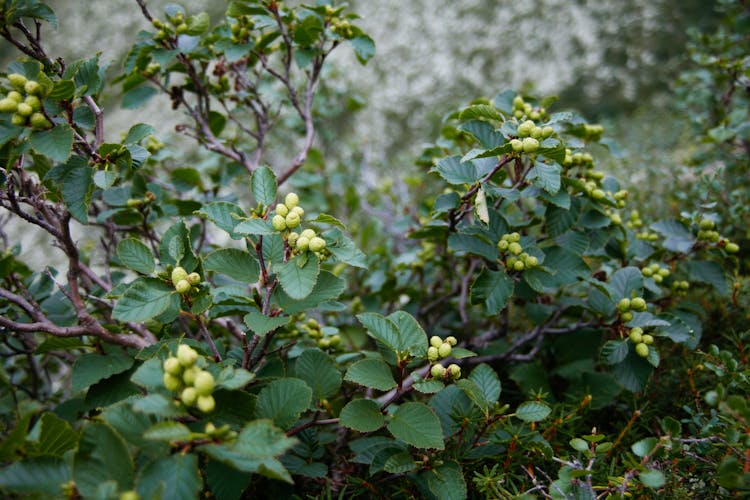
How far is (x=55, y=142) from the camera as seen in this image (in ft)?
2.56

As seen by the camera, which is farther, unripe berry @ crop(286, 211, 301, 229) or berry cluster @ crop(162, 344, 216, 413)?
unripe berry @ crop(286, 211, 301, 229)

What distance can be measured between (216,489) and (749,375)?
0.95 m

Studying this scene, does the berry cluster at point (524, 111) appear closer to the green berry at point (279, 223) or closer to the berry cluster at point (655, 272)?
the berry cluster at point (655, 272)

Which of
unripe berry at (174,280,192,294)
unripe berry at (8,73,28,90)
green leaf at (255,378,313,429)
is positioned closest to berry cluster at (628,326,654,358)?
green leaf at (255,378,313,429)

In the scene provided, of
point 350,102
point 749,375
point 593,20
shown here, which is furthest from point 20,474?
point 593,20

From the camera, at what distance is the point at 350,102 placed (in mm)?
2092

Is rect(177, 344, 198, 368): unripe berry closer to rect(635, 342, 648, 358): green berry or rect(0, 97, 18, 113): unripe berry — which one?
rect(0, 97, 18, 113): unripe berry

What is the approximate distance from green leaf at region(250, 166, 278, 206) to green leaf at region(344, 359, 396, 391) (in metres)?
0.33

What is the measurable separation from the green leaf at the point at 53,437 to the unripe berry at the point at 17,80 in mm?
529

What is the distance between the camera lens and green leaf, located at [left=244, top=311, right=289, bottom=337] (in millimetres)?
741

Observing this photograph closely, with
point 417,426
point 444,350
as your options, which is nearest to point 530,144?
point 444,350

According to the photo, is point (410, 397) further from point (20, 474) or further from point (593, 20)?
point (593, 20)

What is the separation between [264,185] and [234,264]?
0.15 m

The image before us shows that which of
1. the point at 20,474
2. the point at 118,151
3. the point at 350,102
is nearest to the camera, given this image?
the point at 20,474
